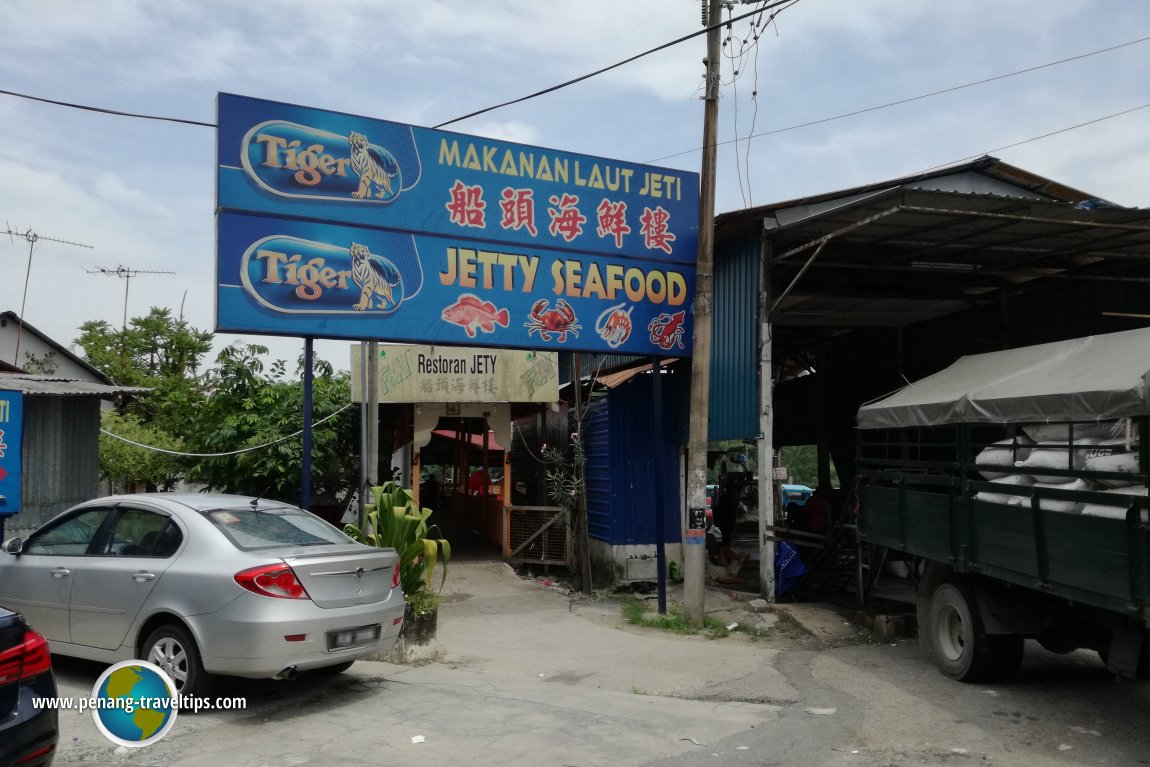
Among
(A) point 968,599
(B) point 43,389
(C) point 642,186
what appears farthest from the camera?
(C) point 642,186

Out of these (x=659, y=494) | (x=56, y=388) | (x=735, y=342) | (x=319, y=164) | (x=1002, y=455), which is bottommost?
(x=659, y=494)

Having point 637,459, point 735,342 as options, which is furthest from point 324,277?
point 637,459

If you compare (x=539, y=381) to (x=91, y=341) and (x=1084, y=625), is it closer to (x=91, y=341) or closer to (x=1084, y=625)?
→ (x=1084, y=625)

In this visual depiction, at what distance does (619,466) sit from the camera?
551 inches

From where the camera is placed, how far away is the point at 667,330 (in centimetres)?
1177

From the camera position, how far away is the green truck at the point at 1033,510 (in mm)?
5797

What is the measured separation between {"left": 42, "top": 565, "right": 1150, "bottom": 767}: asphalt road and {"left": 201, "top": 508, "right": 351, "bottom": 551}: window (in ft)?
3.70

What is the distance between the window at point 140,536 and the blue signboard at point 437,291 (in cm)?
277

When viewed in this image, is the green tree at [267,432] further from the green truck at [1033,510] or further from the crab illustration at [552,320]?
the green truck at [1033,510]

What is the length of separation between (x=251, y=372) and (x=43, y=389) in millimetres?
6756

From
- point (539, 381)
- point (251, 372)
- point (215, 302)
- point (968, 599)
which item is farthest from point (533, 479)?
point (968, 599)

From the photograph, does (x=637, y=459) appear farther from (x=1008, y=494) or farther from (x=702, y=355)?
(x=1008, y=494)

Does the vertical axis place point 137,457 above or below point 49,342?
below

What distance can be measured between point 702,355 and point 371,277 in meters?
4.00
